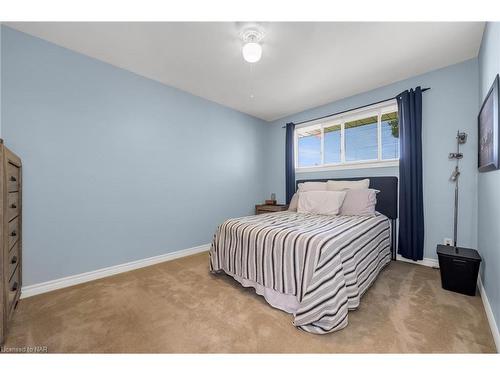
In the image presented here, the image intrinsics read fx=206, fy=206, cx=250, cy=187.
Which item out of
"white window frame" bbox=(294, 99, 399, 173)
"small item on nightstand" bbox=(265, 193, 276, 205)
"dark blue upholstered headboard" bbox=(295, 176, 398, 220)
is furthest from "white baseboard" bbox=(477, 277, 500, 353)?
"small item on nightstand" bbox=(265, 193, 276, 205)

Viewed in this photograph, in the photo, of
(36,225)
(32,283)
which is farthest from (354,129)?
(32,283)

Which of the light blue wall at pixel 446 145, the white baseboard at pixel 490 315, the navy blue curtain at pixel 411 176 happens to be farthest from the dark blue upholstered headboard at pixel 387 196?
the white baseboard at pixel 490 315

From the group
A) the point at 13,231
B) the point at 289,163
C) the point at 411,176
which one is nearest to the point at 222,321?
the point at 13,231

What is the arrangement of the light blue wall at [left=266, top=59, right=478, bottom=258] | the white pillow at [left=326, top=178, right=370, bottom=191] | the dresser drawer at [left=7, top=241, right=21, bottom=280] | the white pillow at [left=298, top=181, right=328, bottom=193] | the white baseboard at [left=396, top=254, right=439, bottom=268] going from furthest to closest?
the white pillow at [left=298, top=181, right=328, bottom=193]
the white pillow at [left=326, top=178, right=370, bottom=191]
the white baseboard at [left=396, top=254, right=439, bottom=268]
the light blue wall at [left=266, top=59, right=478, bottom=258]
the dresser drawer at [left=7, top=241, right=21, bottom=280]

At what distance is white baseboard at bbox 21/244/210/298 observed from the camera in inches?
75.0

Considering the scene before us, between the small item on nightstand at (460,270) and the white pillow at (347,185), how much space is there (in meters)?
1.14

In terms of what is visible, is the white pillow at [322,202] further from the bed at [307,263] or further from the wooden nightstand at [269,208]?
the wooden nightstand at [269,208]

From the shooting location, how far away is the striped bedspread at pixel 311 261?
1397 millimetres

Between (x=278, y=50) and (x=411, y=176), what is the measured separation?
2215 mm

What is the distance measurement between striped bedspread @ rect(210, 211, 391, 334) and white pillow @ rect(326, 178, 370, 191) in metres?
0.72

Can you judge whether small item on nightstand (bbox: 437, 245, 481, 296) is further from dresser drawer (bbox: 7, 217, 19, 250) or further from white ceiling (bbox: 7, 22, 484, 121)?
dresser drawer (bbox: 7, 217, 19, 250)

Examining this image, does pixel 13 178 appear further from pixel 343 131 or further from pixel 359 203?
pixel 343 131

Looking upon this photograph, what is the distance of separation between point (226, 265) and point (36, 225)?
1.84m
